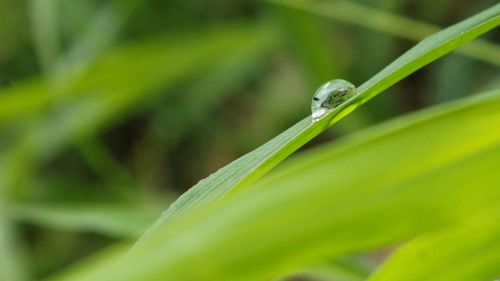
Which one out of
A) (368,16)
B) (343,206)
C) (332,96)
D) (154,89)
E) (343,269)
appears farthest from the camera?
(154,89)

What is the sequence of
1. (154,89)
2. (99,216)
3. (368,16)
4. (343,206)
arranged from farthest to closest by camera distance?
(154,89) → (368,16) → (99,216) → (343,206)

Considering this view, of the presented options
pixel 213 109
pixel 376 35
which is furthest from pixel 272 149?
pixel 213 109

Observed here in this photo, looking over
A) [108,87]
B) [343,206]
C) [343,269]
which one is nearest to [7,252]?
[108,87]

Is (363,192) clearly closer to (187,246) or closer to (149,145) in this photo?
(187,246)

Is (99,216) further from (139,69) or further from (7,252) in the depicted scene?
(139,69)

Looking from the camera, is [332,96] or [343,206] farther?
[332,96]

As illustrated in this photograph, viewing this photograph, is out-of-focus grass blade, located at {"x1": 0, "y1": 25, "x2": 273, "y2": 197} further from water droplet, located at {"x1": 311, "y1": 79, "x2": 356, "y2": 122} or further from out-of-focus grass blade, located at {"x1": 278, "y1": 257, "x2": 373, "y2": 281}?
water droplet, located at {"x1": 311, "y1": 79, "x2": 356, "y2": 122}

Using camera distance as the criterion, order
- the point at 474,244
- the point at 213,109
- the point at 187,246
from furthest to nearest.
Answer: the point at 213,109, the point at 474,244, the point at 187,246

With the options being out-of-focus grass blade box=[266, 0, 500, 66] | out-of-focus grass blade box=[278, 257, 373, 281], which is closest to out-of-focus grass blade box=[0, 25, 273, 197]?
out-of-focus grass blade box=[266, 0, 500, 66]
